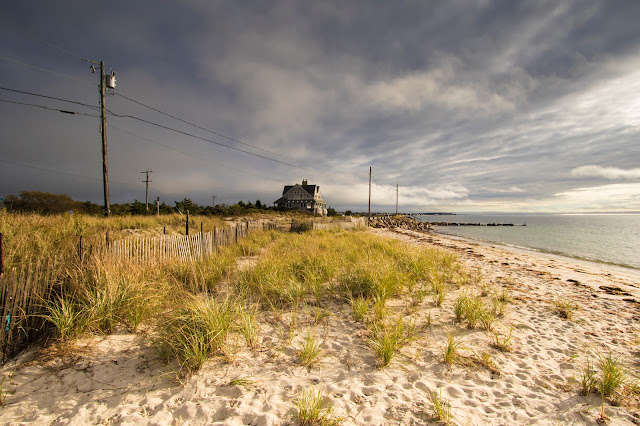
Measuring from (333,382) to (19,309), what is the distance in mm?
4265

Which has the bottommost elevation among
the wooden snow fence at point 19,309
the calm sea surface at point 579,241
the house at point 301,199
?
the calm sea surface at point 579,241

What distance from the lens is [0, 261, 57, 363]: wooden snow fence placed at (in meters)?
2.97

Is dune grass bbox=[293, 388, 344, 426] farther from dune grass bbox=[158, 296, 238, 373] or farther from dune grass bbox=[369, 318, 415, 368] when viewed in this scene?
dune grass bbox=[158, 296, 238, 373]

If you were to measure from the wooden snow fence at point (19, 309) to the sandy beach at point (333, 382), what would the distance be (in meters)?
0.29

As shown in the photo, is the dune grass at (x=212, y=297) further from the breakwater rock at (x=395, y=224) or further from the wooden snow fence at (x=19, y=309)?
the breakwater rock at (x=395, y=224)

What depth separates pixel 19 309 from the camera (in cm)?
312

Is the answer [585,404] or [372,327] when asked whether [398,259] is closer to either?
[372,327]

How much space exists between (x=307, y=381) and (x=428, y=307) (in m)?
3.37

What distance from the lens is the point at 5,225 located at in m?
6.52

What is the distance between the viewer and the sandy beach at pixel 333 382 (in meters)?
2.36

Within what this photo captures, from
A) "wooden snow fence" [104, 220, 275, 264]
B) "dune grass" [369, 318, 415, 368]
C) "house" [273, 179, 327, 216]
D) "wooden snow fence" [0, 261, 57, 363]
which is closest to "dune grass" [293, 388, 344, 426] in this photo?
"dune grass" [369, 318, 415, 368]

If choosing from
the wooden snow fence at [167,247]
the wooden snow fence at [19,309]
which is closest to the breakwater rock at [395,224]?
the wooden snow fence at [167,247]

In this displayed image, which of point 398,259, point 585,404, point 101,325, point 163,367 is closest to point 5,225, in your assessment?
point 101,325

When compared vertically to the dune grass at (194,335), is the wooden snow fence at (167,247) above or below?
above
